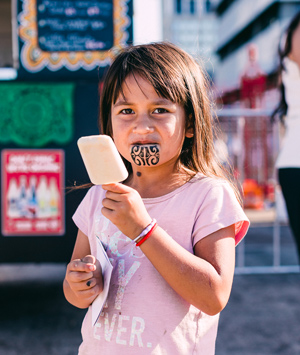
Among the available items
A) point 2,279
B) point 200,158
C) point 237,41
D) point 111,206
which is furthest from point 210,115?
point 237,41

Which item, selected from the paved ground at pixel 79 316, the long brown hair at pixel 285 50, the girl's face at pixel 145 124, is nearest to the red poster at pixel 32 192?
the paved ground at pixel 79 316

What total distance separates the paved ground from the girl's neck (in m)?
2.21

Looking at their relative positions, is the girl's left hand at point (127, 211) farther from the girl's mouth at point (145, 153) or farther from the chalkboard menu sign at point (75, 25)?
the chalkboard menu sign at point (75, 25)

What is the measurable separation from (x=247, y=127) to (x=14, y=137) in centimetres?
927

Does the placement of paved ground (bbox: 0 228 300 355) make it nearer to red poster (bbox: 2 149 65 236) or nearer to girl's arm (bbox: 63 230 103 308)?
red poster (bbox: 2 149 65 236)

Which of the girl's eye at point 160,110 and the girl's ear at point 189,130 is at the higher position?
the girl's eye at point 160,110

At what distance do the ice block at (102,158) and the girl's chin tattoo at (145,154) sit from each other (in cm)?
12

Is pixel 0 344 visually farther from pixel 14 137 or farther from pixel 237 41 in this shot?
pixel 237 41

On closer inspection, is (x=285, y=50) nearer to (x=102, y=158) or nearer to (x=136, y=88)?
(x=136, y=88)

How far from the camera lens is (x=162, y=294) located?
50.3 inches

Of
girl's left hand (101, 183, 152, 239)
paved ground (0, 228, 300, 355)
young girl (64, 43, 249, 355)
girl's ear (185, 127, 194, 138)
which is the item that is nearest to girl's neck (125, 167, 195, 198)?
young girl (64, 43, 249, 355)

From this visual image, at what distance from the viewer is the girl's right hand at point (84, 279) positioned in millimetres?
1271

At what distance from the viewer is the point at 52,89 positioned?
157 inches

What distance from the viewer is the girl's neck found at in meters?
1.41
